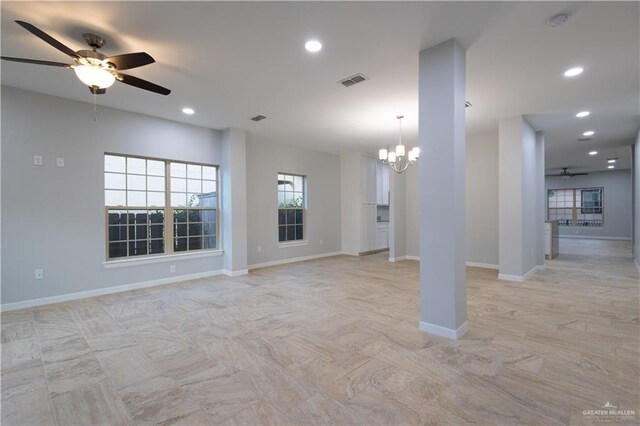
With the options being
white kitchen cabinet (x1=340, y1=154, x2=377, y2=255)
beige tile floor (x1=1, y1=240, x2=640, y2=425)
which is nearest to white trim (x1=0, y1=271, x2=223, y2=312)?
beige tile floor (x1=1, y1=240, x2=640, y2=425)

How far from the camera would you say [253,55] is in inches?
118

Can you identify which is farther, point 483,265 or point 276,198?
point 276,198

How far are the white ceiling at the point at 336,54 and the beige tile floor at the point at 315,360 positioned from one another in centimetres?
283

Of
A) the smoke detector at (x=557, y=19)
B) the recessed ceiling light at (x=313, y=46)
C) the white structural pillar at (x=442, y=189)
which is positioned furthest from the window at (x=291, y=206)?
the smoke detector at (x=557, y=19)

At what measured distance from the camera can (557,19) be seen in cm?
243

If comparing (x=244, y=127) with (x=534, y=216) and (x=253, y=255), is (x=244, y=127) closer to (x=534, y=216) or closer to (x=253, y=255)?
(x=253, y=255)

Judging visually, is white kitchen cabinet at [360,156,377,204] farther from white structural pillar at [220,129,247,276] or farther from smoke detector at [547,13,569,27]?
smoke detector at [547,13,569,27]

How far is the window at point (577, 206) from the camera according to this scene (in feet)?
40.1

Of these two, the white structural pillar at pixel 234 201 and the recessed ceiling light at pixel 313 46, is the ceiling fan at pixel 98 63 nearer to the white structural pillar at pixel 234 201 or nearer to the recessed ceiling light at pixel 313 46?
the recessed ceiling light at pixel 313 46

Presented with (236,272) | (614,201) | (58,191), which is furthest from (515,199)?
(614,201)

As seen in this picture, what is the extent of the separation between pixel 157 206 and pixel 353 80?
3.98 meters

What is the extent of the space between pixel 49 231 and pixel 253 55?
12.2 ft

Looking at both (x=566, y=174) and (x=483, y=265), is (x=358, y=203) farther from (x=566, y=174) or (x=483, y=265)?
(x=566, y=174)

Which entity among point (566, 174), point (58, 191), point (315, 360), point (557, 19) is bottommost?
point (315, 360)
